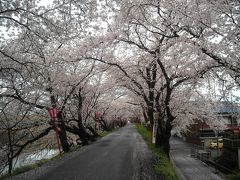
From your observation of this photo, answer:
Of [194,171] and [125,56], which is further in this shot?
[194,171]

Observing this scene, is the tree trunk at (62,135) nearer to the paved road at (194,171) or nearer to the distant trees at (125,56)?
the distant trees at (125,56)

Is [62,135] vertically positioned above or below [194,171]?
above

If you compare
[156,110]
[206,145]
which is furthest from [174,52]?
[206,145]

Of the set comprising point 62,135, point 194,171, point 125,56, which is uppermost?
point 125,56

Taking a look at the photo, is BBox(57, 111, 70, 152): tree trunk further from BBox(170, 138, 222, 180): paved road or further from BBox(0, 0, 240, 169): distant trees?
BBox(170, 138, 222, 180): paved road

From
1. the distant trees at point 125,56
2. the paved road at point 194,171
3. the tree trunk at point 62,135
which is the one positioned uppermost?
the distant trees at point 125,56

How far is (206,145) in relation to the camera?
38.2 m

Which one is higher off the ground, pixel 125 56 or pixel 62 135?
pixel 125 56

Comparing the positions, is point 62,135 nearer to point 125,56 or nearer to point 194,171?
point 125,56

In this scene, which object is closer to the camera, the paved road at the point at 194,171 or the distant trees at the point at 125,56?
the distant trees at the point at 125,56

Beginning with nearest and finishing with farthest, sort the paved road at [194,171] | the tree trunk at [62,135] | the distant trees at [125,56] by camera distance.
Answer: the distant trees at [125,56] → the tree trunk at [62,135] → the paved road at [194,171]

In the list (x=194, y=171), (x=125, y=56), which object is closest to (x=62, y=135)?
(x=125, y=56)

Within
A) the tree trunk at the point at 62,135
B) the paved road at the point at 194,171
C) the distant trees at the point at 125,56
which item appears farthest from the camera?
the paved road at the point at 194,171

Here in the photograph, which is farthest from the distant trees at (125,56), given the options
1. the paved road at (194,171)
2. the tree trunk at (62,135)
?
the paved road at (194,171)
